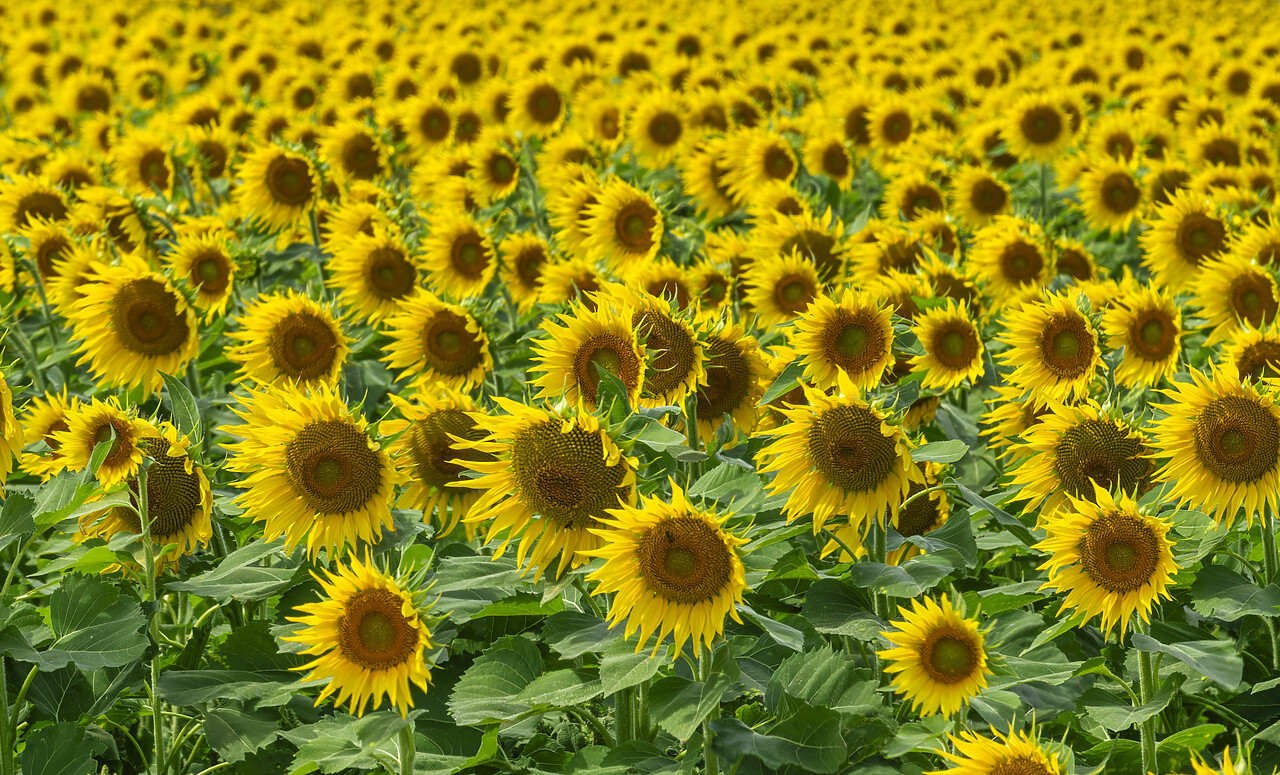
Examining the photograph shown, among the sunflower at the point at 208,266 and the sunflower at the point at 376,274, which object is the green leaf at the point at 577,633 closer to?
the sunflower at the point at 376,274

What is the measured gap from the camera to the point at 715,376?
147 inches

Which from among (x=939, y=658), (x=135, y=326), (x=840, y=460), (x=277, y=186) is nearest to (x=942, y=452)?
(x=840, y=460)

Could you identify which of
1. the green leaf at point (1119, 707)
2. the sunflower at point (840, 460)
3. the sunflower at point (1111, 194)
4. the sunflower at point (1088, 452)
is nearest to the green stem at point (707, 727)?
the sunflower at point (840, 460)

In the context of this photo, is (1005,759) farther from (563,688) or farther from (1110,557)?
(563,688)

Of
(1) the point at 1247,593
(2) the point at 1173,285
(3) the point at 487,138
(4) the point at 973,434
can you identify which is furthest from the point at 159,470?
(2) the point at 1173,285

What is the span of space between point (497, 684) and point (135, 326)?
8.33ft

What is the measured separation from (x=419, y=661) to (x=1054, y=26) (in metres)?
15.2

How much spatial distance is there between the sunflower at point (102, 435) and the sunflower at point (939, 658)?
220cm

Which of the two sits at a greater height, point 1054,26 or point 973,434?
point 973,434

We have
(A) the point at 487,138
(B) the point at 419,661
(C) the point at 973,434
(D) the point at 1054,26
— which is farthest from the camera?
(D) the point at 1054,26

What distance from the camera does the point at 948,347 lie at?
420 cm

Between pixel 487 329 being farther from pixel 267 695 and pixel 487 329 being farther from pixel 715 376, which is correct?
pixel 267 695

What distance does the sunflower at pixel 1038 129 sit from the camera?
7.98 meters

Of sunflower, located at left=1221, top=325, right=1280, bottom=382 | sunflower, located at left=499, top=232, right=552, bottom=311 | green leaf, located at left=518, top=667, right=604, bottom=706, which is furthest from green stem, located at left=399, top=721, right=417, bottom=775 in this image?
sunflower, located at left=499, top=232, right=552, bottom=311
